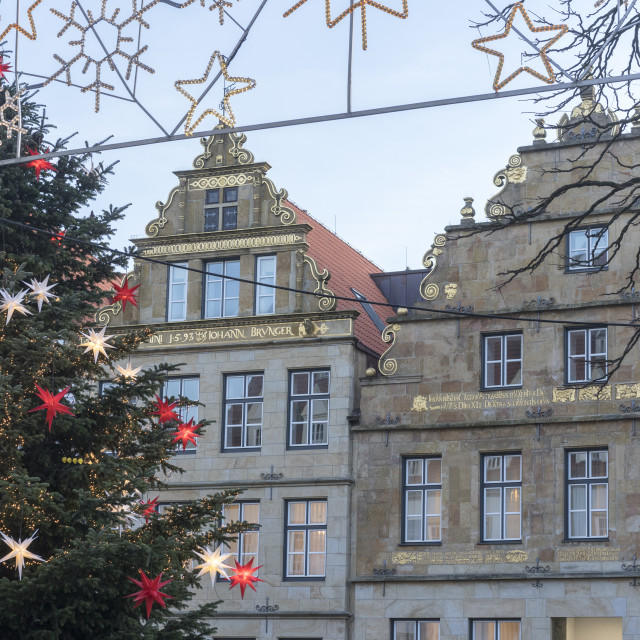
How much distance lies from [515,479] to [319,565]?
13.9ft

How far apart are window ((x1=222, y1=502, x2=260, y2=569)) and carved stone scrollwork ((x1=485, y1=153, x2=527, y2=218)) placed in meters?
7.62

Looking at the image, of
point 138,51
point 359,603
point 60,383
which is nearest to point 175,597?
point 60,383

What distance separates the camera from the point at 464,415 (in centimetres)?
2825

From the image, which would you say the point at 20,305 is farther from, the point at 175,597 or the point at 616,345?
the point at 616,345

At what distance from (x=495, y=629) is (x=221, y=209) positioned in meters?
10.6

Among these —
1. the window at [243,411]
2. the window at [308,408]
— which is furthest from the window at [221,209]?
the window at [308,408]

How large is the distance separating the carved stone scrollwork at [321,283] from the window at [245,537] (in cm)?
426

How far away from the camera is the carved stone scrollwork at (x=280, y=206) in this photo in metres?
30.4

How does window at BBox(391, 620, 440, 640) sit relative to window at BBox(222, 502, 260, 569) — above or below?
below

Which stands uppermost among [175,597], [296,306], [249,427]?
[296,306]

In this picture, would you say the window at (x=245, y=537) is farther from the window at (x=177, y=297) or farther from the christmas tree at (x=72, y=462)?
the christmas tree at (x=72, y=462)

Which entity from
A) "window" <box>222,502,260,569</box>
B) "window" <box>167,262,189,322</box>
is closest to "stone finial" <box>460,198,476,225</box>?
"window" <box>167,262,189,322</box>

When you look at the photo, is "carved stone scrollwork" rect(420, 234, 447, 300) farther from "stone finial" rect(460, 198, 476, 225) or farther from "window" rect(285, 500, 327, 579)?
"window" rect(285, 500, 327, 579)

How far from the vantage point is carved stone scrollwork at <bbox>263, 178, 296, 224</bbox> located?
30.4m
